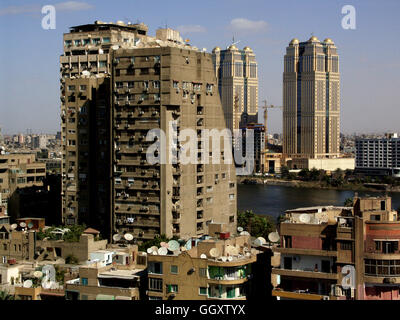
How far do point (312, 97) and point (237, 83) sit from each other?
20.3ft

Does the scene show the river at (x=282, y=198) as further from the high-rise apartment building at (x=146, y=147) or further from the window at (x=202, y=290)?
the window at (x=202, y=290)

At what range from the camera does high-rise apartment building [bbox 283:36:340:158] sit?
4466 centimetres

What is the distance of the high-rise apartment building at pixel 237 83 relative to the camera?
48906mm

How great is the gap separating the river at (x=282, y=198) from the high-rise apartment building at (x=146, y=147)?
8.08 metres

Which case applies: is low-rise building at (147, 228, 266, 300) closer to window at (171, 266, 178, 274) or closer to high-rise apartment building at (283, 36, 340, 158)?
window at (171, 266, 178, 274)

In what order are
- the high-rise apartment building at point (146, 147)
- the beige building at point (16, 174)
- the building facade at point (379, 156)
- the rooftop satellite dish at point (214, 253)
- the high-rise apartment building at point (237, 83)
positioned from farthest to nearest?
the high-rise apartment building at point (237, 83) < the building facade at point (379, 156) < the beige building at point (16, 174) < the high-rise apartment building at point (146, 147) < the rooftop satellite dish at point (214, 253)

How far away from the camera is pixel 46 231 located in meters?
11.7

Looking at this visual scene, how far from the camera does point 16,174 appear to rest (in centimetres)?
1552

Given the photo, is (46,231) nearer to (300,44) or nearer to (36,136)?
(300,44)

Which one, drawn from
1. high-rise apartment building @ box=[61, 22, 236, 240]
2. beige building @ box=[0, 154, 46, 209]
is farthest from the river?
high-rise apartment building @ box=[61, 22, 236, 240]

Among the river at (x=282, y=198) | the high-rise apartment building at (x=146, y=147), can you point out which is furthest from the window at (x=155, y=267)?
the river at (x=282, y=198)

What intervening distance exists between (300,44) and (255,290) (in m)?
40.3
